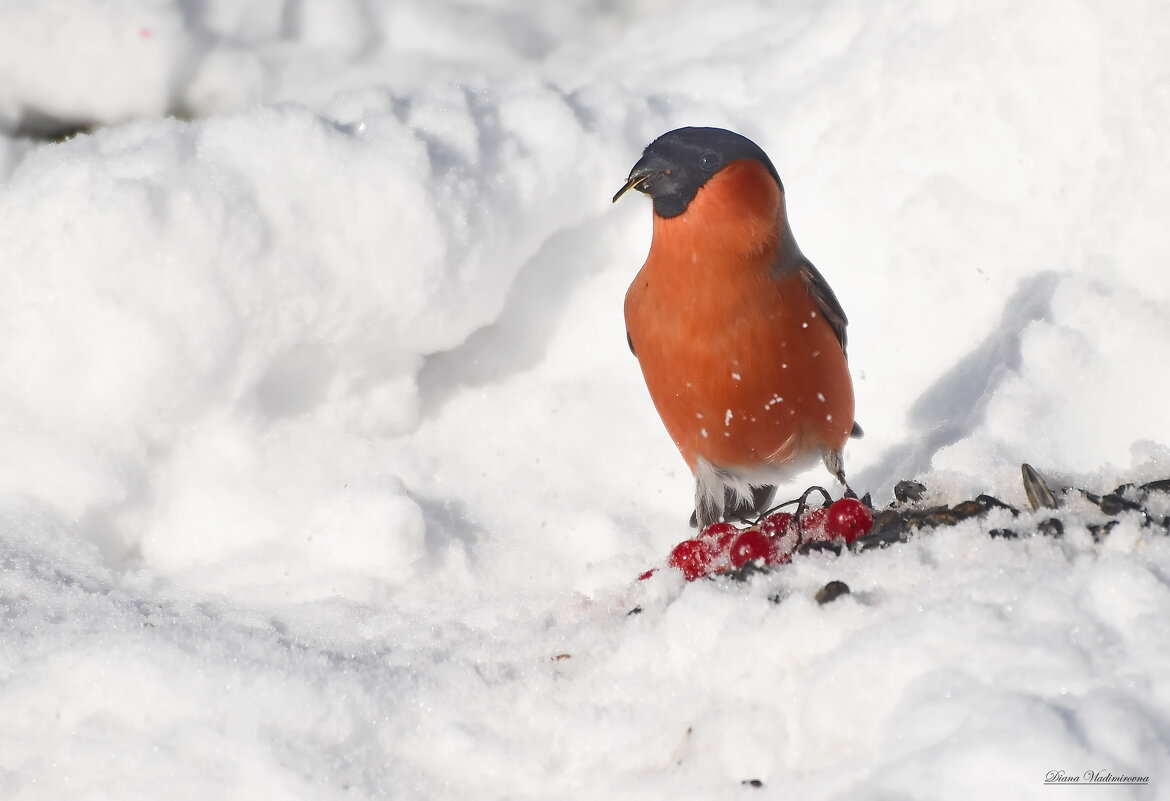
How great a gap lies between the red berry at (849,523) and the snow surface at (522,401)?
0.24 meters

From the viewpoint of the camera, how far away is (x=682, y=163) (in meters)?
2.60

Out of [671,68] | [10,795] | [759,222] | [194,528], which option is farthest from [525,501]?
[671,68]

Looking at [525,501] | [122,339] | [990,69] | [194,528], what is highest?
[990,69]

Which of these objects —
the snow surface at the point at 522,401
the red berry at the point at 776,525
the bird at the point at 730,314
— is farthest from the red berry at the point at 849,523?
the bird at the point at 730,314

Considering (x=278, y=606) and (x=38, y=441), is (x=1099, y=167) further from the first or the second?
(x=38, y=441)

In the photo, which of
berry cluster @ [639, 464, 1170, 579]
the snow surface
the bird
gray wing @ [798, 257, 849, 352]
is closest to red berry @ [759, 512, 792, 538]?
berry cluster @ [639, 464, 1170, 579]

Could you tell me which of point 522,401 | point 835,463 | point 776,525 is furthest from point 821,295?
point 522,401

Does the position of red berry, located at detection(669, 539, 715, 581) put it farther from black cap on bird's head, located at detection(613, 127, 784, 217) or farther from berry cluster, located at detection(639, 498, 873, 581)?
black cap on bird's head, located at detection(613, 127, 784, 217)

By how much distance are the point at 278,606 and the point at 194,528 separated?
24.4 inches

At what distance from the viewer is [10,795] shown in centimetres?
183

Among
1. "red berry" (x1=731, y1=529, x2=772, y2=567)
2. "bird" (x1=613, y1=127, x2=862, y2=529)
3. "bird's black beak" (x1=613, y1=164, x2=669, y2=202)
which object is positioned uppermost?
"bird's black beak" (x1=613, y1=164, x2=669, y2=202)

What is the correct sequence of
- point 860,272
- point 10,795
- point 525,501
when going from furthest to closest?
point 860,272, point 525,501, point 10,795

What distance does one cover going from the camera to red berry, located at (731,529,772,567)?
2281mm

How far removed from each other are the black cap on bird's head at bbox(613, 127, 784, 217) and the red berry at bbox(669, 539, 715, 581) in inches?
33.1
